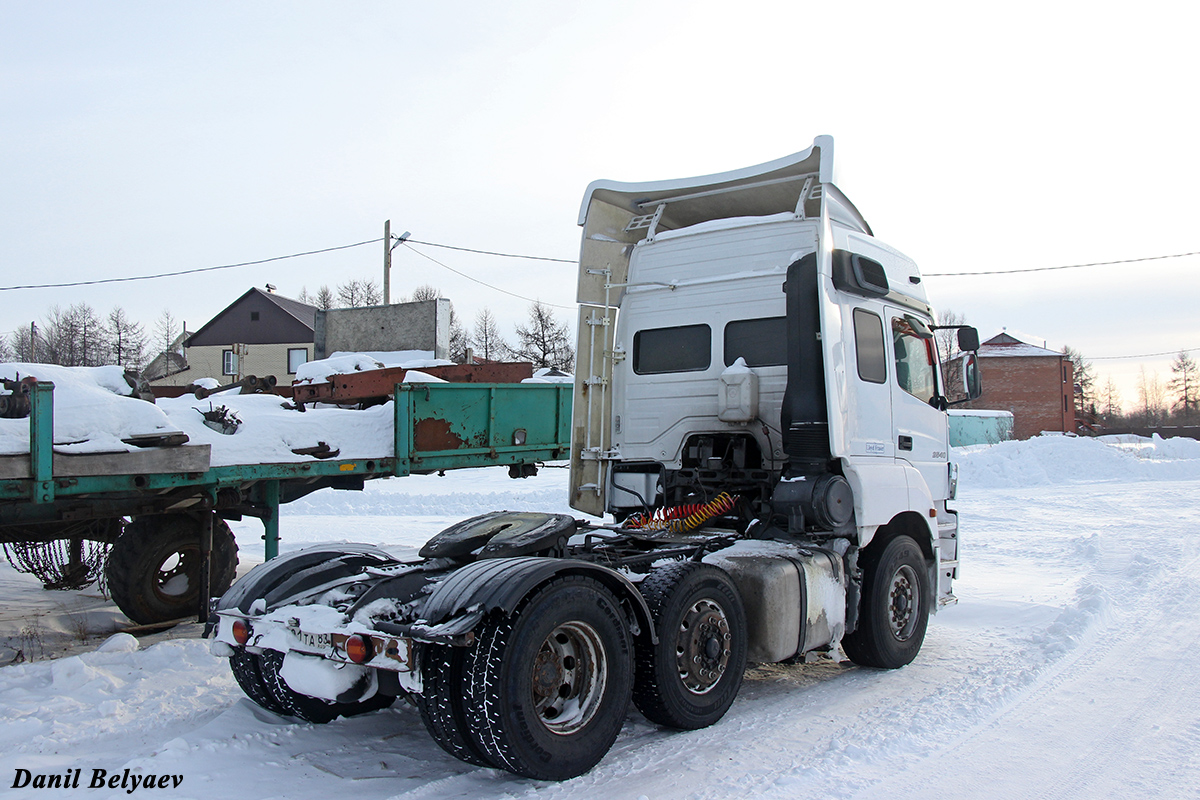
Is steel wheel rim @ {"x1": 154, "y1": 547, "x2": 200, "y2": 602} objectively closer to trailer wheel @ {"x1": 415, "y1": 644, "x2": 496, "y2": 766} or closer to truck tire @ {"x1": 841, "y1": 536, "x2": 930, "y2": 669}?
trailer wheel @ {"x1": 415, "y1": 644, "x2": 496, "y2": 766}

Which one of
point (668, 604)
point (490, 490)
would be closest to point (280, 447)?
point (668, 604)

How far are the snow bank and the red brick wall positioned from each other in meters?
35.3

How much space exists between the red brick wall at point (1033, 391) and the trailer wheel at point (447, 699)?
60.1 meters

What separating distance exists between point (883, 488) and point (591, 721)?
284 cm

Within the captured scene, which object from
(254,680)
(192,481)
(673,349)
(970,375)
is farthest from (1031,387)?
(254,680)

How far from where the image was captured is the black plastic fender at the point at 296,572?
13.9 feet

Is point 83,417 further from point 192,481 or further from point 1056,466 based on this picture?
point 1056,466

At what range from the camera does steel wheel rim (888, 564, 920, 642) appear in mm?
5797

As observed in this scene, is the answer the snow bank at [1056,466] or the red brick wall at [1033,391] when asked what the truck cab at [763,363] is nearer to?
the snow bank at [1056,466]

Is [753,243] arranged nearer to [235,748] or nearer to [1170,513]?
[235,748]

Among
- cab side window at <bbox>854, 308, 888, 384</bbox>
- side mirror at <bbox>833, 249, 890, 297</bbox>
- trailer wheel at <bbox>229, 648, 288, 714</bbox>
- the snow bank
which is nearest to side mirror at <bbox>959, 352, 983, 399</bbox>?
cab side window at <bbox>854, 308, 888, 384</bbox>

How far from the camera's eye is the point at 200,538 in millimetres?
7184

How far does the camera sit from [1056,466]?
2298 cm

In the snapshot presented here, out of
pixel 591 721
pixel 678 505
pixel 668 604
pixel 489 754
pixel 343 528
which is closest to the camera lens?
pixel 489 754
